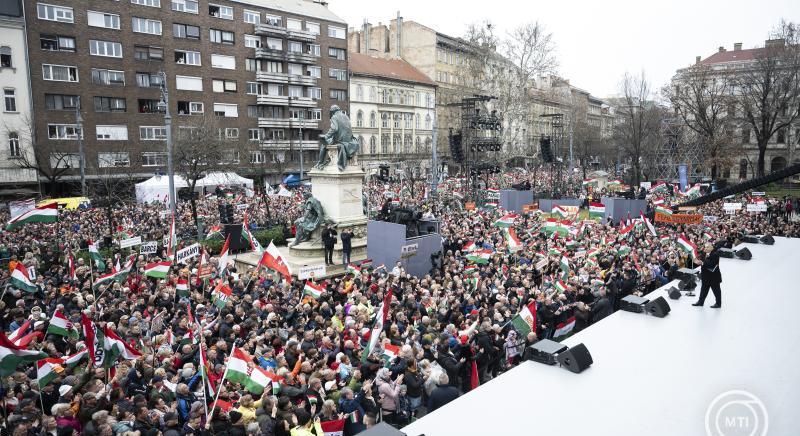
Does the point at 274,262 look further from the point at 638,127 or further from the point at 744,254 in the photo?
the point at 638,127

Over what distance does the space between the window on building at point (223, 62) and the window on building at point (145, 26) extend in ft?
18.3

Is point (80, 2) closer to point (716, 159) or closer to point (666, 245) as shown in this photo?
point (666, 245)

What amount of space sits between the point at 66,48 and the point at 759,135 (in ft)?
201

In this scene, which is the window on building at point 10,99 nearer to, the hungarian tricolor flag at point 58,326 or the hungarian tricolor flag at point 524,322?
the hungarian tricolor flag at point 58,326

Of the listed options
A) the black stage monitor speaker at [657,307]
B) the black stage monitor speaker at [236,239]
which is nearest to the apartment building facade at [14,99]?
the black stage monitor speaker at [236,239]

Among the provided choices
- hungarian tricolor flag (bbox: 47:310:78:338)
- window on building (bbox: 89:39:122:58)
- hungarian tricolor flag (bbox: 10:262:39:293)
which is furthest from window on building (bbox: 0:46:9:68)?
hungarian tricolor flag (bbox: 47:310:78:338)

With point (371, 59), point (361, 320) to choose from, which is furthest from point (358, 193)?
point (371, 59)

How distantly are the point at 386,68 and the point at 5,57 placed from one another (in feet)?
138

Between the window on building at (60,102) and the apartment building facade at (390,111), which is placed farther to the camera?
the apartment building facade at (390,111)

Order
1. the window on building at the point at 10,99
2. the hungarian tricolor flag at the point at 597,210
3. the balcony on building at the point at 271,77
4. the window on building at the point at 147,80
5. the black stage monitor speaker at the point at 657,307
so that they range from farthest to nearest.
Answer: the balcony on building at the point at 271,77 < the window on building at the point at 147,80 < the window on building at the point at 10,99 < the hungarian tricolor flag at the point at 597,210 < the black stage monitor speaker at the point at 657,307

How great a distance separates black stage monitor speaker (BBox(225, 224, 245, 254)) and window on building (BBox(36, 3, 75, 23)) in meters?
32.5

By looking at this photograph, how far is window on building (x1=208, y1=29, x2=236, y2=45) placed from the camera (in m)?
52.1

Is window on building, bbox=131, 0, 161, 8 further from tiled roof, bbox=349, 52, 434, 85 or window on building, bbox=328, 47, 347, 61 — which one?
tiled roof, bbox=349, 52, 434, 85

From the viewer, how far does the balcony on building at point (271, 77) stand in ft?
180
